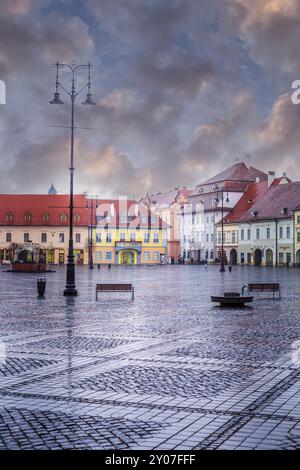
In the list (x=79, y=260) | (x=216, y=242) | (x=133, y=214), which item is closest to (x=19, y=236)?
(x=79, y=260)

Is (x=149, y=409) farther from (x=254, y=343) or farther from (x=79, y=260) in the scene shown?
(x=79, y=260)

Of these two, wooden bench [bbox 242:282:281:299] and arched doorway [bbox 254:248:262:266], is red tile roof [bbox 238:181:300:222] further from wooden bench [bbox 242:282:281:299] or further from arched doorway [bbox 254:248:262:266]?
wooden bench [bbox 242:282:281:299]

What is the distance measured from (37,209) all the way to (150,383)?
9449 cm

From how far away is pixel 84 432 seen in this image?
6.58m

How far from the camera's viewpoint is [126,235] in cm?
10206

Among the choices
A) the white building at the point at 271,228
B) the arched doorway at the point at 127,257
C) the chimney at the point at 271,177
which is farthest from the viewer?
the arched doorway at the point at 127,257

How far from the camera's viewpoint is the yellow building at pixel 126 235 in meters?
101

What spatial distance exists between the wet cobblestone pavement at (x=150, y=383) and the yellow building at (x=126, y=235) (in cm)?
8333

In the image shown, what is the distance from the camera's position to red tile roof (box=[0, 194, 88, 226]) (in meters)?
101

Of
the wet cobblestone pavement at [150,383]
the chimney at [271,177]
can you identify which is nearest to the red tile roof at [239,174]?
the chimney at [271,177]

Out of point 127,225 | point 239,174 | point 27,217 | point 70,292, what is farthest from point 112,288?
point 239,174

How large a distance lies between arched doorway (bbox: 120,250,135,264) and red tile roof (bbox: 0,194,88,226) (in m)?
8.34

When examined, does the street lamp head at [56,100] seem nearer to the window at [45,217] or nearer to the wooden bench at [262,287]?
the wooden bench at [262,287]

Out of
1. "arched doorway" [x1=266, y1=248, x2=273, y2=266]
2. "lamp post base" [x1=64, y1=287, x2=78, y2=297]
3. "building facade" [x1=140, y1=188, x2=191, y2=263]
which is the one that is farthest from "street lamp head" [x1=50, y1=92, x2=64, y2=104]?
"building facade" [x1=140, y1=188, x2=191, y2=263]
